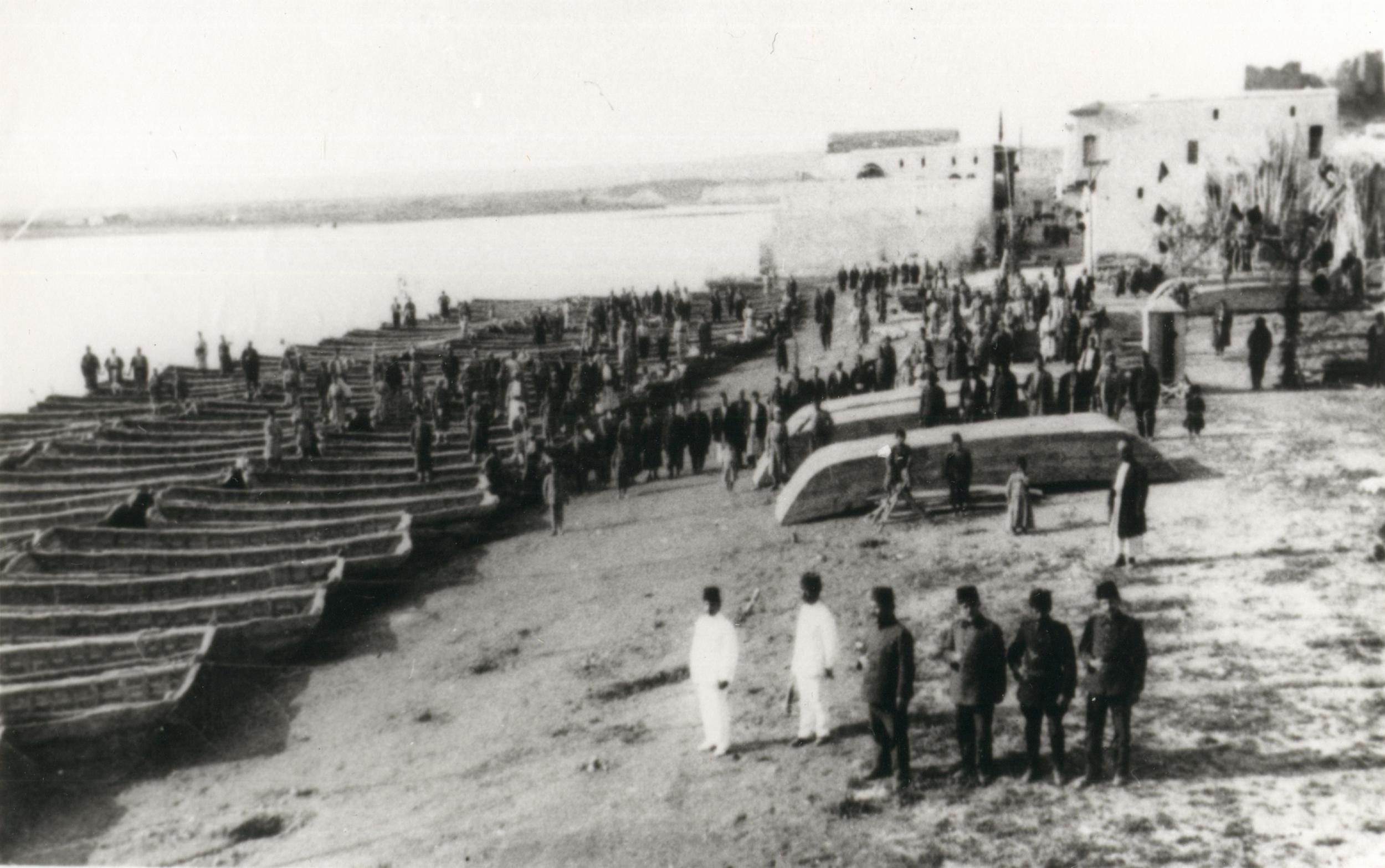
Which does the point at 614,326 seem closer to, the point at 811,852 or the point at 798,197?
the point at 798,197

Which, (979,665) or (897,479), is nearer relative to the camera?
(979,665)

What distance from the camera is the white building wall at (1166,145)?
39062mm

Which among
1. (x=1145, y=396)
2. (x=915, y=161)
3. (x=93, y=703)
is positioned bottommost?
(x=93, y=703)

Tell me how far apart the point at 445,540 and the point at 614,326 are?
19.6 metres

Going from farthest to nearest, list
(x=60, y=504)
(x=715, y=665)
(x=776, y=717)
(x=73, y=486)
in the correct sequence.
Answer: (x=73, y=486)
(x=60, y=504)
(x=776, y=717)
(x=715, y=665)

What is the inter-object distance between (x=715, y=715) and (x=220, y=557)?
9.22m

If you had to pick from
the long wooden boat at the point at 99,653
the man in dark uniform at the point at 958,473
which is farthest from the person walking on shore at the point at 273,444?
the man in dark uniform at the point at 958,473

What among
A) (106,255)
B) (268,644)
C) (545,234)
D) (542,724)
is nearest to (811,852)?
(542,724)

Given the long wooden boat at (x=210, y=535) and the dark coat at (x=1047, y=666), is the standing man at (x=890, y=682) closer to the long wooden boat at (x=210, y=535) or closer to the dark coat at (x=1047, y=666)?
the dark coat at (x=1047, y=666)

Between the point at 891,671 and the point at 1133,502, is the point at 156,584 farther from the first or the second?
the point at 1133,502

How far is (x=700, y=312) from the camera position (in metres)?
40.6

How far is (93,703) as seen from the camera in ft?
35.2

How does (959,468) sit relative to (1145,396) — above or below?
below

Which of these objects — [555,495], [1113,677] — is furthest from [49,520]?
[1113,677]
